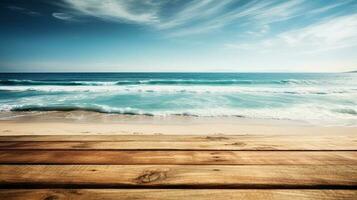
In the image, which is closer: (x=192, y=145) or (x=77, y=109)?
(x=192, y=145)

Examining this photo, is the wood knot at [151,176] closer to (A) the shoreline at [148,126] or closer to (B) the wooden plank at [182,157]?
(B) the wooden plank at [182,157]

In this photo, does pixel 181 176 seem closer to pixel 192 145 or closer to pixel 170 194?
pixel 170 194

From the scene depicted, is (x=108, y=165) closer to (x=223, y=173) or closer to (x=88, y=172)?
(x=88, y=172)

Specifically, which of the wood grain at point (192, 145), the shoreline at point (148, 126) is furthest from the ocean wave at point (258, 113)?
the wood grain at point (192, 145)

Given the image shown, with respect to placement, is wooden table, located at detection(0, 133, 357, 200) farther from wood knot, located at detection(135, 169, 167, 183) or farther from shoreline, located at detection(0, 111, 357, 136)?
shoreline, located at detection(0, 111, 357, 136)

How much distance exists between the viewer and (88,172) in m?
0.97

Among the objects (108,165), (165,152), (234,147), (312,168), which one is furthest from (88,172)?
(312,168)

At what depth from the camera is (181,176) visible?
94 centimetres

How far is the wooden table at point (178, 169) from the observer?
2.68 ft

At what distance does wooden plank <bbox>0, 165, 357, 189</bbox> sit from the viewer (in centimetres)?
87

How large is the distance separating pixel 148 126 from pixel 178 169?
18.7ft

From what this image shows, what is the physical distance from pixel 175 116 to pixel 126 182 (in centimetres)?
723

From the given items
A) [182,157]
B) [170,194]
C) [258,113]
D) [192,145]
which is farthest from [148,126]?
[170,194]

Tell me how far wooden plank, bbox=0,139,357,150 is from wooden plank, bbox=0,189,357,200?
48 cm
